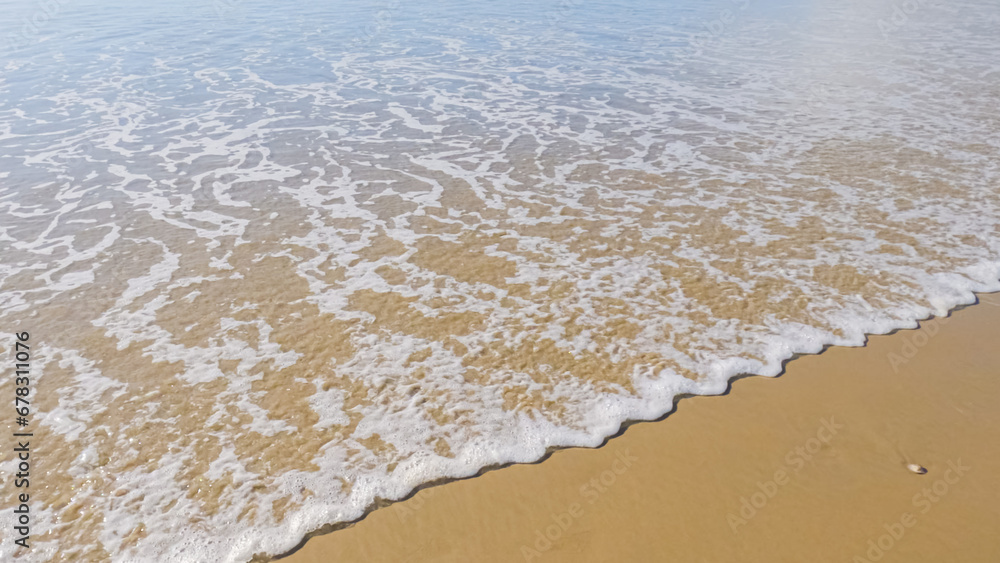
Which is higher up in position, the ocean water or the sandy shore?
the sandy shore

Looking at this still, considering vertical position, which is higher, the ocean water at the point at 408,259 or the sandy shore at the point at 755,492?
the sandy shore at the point at 755,492

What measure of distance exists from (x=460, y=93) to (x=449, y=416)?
8.92 m

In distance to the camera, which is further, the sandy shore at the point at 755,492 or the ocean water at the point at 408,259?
the ocean water at the point at 408,259

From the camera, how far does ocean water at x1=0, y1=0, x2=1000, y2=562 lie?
3807 millimetres

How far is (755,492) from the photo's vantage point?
3.48 m

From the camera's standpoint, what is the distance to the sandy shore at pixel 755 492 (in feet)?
10.5

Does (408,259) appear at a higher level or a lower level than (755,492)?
lower

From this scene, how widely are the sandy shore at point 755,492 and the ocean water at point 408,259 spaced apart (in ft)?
0.78

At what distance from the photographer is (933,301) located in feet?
17.2

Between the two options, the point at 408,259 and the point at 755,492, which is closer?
the point at 755,492

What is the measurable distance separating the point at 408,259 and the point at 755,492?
367 cm

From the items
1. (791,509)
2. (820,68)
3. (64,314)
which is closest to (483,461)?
(791,509)

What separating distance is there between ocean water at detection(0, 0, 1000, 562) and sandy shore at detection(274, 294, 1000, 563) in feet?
0.78

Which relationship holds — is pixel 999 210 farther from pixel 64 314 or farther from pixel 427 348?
pixel 64 314
